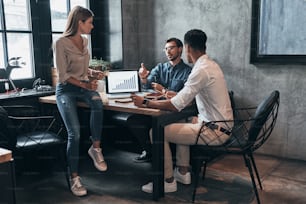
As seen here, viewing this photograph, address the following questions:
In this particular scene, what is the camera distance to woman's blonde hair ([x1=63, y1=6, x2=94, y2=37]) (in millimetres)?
2584

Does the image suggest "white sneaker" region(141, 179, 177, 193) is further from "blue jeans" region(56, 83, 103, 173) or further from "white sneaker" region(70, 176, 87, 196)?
"blue jeans" region(56, 83, 103, 173)

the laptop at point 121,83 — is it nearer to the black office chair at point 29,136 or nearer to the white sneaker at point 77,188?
the black office chair at point 29,136

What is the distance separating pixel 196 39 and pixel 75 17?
929 mm

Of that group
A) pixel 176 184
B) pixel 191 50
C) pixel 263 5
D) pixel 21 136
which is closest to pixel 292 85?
pixel 263 5

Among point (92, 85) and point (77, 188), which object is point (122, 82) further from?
point (77, 188)

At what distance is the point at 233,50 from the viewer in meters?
3.47

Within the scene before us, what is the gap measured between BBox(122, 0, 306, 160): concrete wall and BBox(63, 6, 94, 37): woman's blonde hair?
123 cm

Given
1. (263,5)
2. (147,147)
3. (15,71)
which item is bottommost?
(147,147)

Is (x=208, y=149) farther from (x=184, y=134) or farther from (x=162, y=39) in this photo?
(x=162, y=39)

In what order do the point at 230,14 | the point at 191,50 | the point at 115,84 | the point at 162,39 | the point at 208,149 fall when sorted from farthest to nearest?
the point at 162,39 < the point at 230,14 < the point at 115,84 < the point at 191,50 < the point at 208,149

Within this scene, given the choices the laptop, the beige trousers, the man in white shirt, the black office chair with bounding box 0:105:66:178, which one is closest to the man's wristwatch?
the man in white shirt

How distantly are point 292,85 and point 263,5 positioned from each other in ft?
2.64

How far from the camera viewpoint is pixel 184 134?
2.47m

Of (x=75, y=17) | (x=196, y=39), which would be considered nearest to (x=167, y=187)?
(x=196, y=39)
